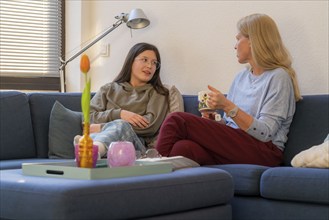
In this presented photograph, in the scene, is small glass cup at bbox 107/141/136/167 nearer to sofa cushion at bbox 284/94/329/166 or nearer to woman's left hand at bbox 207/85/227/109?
woman's left hand at bbox 207/85/227/109

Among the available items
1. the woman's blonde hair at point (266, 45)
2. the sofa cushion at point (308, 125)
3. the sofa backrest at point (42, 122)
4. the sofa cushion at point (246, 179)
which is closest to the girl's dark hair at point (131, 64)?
the sofa backrest at point (42, 122)

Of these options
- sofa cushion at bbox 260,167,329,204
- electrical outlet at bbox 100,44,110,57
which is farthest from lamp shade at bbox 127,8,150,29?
sofa cushion at bbox 260,167,329,204

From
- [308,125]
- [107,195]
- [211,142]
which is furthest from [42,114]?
[107,195]

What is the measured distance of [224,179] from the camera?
2.45 metres

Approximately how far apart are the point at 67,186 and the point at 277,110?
4.83 feet

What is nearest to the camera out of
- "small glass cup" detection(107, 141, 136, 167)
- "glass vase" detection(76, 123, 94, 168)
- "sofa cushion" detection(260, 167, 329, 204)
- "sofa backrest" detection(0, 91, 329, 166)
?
"glass vase" detection(76, 123, 94, 168)

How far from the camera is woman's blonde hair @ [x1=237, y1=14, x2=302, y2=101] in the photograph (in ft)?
10.6

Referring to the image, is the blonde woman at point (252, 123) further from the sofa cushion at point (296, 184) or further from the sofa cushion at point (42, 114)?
the sofa cushion at point (42, 114)

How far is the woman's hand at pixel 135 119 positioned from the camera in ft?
11.4

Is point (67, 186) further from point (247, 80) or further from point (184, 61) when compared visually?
point (184, 61)

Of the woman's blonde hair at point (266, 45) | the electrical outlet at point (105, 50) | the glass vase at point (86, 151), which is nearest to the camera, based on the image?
the glass vase at point (86, 151)

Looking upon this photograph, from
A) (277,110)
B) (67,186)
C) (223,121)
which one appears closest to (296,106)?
(277,110)

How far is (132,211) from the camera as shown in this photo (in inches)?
81.7

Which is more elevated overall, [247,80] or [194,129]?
[247,80]
